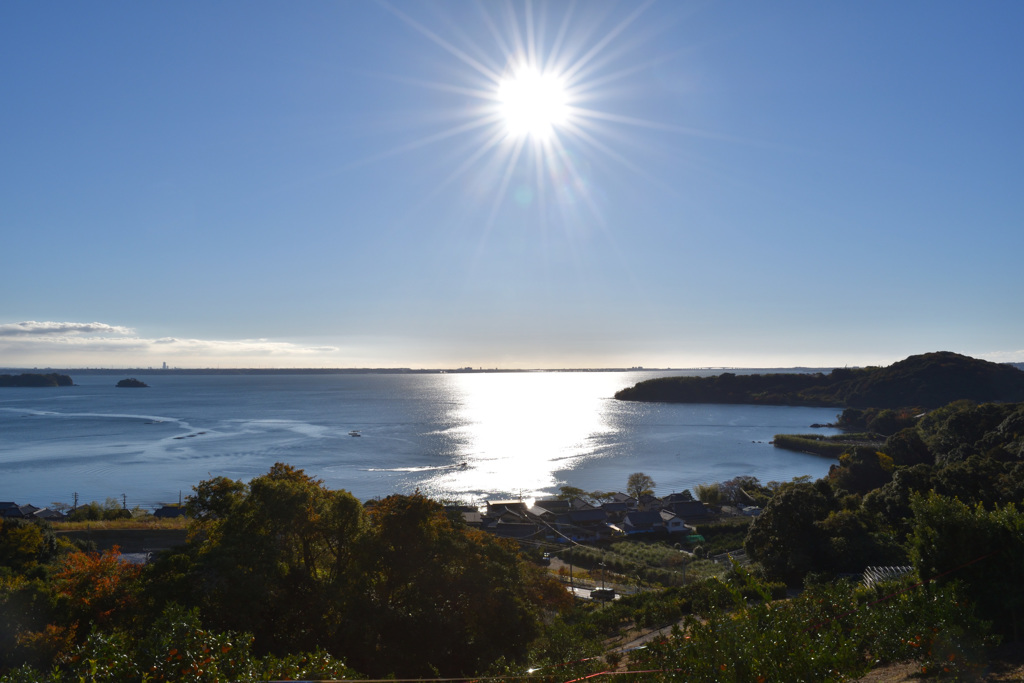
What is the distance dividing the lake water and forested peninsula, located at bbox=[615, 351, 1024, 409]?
9893 mm

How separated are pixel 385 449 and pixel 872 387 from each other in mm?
82247

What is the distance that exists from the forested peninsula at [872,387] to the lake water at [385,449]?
32.5 ft

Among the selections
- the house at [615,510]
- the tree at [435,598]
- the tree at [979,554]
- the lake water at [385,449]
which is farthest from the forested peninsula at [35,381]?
the tree at [979,554]

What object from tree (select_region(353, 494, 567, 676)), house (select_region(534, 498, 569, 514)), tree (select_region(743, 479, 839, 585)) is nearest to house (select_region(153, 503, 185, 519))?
house (select_region(534, 498, 569, 514))

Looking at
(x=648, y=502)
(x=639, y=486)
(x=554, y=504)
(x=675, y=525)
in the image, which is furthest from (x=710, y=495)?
(x=554, y=504)

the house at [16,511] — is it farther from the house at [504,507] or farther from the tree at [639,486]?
the tree at [639,486]

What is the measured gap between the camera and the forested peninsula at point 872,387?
79188 millimetres

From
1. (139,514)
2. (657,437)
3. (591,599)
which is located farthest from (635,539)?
(657,437)

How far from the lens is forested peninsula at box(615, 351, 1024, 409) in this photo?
260 ft

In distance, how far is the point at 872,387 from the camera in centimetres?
8894

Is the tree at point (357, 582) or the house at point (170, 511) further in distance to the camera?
the house at point (170, 511)

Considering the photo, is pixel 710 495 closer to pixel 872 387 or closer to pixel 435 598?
pixel 435 598

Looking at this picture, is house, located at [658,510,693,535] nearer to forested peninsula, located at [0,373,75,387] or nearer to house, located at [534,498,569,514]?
house, located at [534,498,569,514]

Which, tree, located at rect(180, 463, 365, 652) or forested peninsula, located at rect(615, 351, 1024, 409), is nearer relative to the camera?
tree, located at rect(180, 463, 365, 652)
